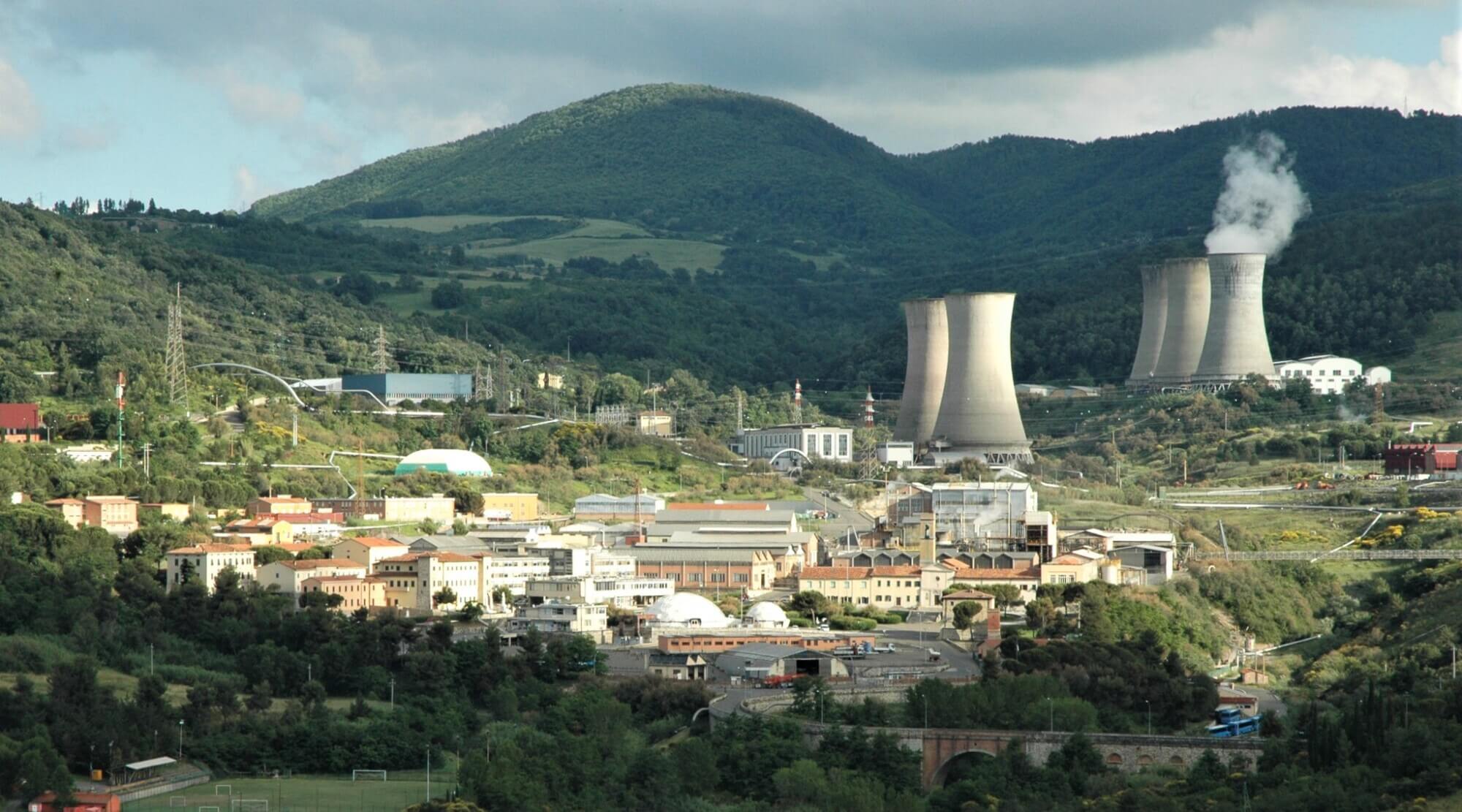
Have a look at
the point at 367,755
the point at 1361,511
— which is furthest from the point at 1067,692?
the point at 1361,511

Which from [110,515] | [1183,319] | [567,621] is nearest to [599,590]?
[567,621]

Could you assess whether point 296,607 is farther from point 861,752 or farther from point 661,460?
point 661,460

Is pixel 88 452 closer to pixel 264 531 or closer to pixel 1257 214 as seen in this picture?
pixel 264 531

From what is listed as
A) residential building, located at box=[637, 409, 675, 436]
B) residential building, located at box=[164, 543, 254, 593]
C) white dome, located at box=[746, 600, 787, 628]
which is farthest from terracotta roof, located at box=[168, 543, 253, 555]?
residential building, located at box=[637, 409, 675, 436]

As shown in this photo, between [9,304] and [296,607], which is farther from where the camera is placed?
[9,304]

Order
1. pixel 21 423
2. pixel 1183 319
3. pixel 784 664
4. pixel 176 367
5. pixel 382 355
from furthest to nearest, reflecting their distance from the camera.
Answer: pixel 382 355
pixel 1183 319
pixel 176 367
pixel 21 423
pixel 784 664

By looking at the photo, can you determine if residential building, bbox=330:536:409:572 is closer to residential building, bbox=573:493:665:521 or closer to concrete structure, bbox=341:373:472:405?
residential building, bbox=573:493:665:521
